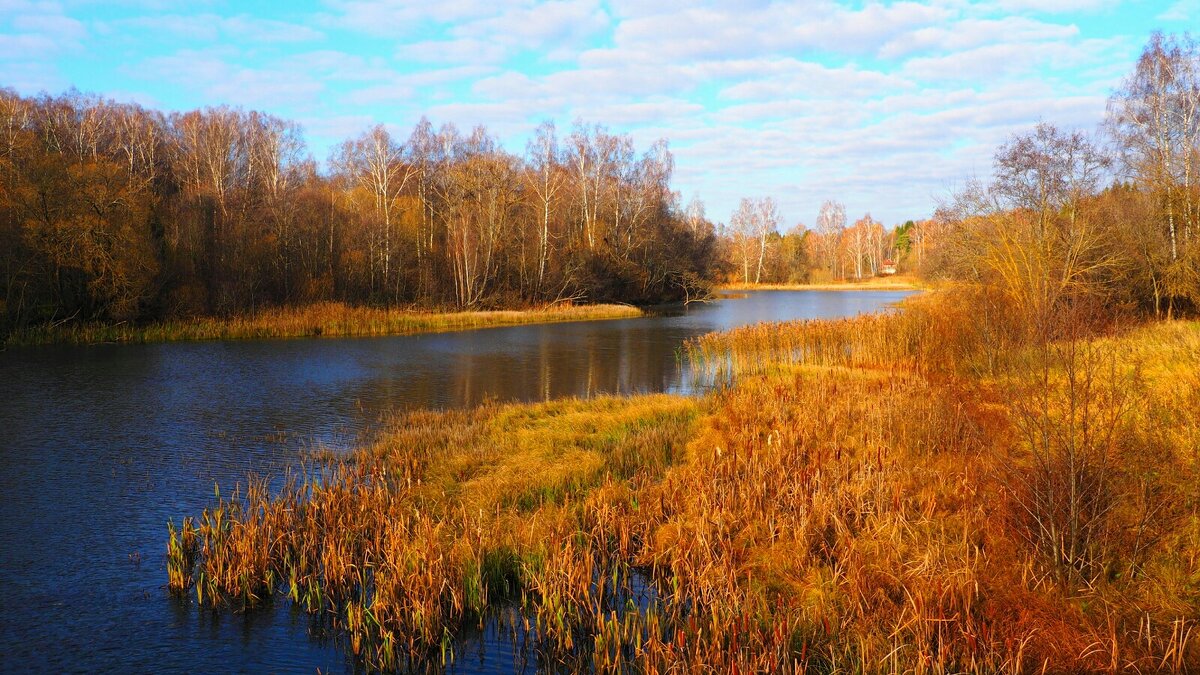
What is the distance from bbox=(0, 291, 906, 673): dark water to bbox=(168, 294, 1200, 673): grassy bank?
55 centimetres

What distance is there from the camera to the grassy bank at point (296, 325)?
27250mm

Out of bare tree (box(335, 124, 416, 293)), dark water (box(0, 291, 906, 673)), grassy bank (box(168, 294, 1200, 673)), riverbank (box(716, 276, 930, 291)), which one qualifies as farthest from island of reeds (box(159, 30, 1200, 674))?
riverbank (box(716, 276, 930, 291))

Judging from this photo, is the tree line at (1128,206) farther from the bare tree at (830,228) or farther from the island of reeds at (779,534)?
the bare tree at (830,228)

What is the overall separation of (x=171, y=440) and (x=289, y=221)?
27.2 meters

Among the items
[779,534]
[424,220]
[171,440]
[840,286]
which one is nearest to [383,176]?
[424,220]

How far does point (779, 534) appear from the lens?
264 inches

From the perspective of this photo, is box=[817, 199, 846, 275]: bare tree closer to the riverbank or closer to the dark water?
the riverbank

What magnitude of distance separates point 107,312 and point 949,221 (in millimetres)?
31801

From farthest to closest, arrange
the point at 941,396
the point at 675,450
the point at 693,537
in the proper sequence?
the point at 941,396 → the point at 675,450 → the point at 693,537

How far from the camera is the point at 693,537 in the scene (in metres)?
6.85

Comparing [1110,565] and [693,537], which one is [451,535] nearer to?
[693,537]

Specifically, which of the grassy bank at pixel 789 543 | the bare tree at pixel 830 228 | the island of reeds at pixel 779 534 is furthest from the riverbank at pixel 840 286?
the grassy bank at pixel 789 543

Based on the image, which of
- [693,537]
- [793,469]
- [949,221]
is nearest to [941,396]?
[793,469]

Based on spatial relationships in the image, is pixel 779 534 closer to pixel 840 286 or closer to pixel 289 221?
pixel 289 221
